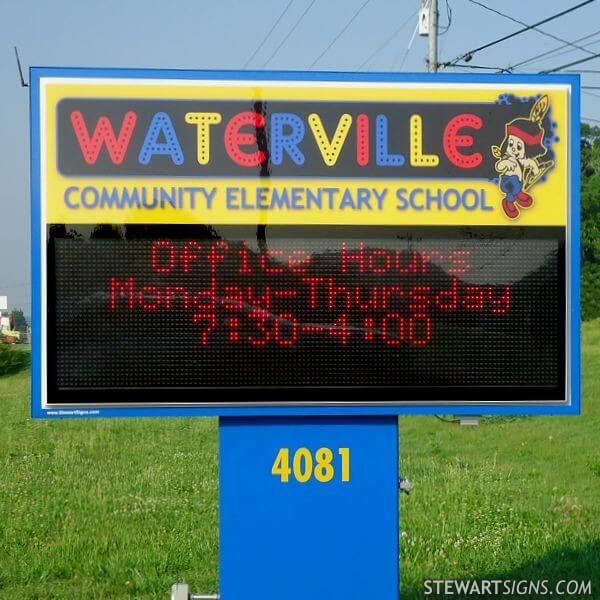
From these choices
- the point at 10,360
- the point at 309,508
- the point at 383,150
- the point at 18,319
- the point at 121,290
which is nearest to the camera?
the point at 121,290

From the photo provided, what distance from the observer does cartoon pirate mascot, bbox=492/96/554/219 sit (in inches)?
225

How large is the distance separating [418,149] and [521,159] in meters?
0.59

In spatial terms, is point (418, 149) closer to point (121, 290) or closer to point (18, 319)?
point (121, 290)

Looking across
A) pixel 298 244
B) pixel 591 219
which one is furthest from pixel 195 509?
pixel 591 219

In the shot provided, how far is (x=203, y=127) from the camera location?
221 inches

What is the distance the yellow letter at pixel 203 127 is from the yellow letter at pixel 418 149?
3.53ft

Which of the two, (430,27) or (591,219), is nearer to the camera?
(430,27)

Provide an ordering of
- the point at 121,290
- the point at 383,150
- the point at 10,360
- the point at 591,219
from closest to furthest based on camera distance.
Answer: the point at 121,290 → the point at 383,150 → the point at 10,360 → the point at 591,219

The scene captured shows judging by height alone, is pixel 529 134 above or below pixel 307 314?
above

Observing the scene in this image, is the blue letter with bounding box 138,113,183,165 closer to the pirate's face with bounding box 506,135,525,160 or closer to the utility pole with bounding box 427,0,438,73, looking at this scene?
the pirate's face with bounding box 506,135,525,160

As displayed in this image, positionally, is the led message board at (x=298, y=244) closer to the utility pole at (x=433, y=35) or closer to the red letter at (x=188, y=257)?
the red letter at (x=188, y=257)

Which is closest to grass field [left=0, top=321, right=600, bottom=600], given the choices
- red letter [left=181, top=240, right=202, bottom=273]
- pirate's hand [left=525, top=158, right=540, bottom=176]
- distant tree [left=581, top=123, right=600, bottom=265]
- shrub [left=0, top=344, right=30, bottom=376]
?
red letter [left=181, top=240, right=202, bottom=273]

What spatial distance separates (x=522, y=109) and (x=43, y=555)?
6.05 metres

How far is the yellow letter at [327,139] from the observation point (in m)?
5.64
